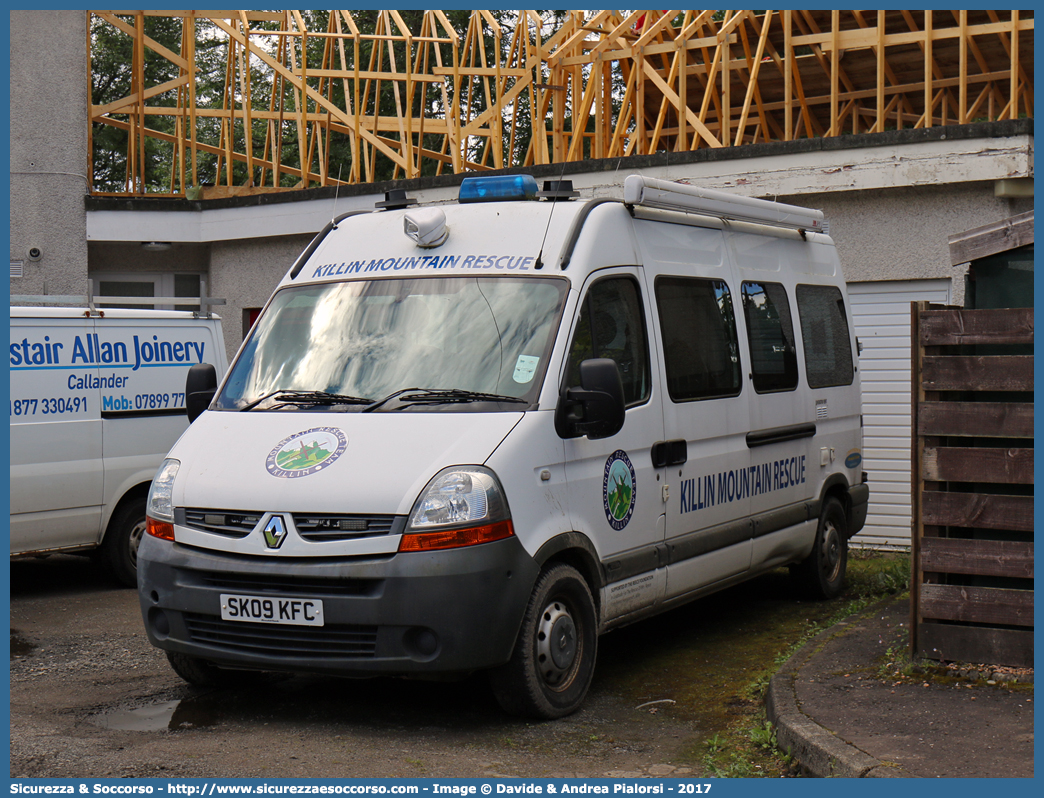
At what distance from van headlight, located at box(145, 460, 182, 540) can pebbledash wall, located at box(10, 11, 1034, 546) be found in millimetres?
6327

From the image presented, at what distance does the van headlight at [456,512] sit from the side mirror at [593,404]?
1.88 feet

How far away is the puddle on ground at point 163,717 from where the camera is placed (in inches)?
218

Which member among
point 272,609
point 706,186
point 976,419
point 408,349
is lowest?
point 272,609

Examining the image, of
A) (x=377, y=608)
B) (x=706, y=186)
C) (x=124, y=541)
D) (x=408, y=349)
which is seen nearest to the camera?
(x=377, y=608)

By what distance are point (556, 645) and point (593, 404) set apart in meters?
1.11

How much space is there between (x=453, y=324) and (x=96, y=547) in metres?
4.50

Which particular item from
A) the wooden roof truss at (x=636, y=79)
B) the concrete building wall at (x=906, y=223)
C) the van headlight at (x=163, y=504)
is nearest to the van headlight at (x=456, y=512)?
the van headlight at (x=163, y=504)

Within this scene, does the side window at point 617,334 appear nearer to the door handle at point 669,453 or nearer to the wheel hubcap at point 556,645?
the door handle at point 669,453

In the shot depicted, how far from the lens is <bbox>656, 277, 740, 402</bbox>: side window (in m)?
6.55

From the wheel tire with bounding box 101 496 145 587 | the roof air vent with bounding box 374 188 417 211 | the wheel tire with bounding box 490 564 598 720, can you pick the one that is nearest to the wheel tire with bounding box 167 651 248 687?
the wheel tire with bounding box 490 564 598 720

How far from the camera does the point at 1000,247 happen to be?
5.86 meters

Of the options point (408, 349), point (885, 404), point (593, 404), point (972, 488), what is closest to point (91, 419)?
point (408, 349)

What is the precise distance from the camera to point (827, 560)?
8484 millimetres

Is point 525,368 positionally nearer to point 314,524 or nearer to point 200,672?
point 314,524
